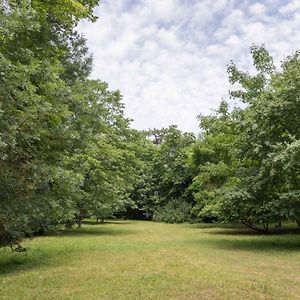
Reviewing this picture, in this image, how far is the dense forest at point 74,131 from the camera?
947cm

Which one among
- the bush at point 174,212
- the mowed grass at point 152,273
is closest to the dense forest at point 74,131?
the mowed grass at point 152,273

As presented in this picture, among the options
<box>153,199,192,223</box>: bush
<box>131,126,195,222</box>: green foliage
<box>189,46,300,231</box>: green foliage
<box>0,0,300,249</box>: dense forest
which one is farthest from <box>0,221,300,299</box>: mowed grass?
<box>131,126,195,222</box>: green foliage

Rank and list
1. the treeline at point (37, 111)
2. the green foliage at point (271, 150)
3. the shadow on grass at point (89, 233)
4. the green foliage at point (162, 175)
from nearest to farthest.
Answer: the treeline at point (37, 111)
the green foliage at point (271, 150)
the shadow on grass at point (89, 233)
the green foliage at point (162, 175)

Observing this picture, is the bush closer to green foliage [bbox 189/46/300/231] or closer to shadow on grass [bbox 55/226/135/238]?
shadow on grass [bbox 55/226/135/238]

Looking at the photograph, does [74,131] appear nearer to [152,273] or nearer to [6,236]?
[6,236]

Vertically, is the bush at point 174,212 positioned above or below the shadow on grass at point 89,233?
above

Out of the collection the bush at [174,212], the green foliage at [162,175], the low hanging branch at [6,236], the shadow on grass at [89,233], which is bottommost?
the shadow on grass at [89,233]

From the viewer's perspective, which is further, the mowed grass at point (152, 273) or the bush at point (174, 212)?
the bush at point (174, 212)

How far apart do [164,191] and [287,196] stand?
1504 inches

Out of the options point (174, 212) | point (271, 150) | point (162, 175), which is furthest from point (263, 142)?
point (162, 175)

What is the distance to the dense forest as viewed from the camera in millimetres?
9469

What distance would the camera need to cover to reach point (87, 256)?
1512cm

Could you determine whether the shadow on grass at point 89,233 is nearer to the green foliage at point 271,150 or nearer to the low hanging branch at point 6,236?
the green foliage at point 271,150

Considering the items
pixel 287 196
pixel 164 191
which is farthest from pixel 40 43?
pixel 164 191
